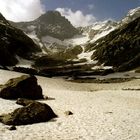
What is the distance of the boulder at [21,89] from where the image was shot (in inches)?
1491

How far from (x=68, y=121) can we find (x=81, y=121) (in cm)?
110

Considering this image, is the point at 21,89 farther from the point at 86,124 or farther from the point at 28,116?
the point at 86,124

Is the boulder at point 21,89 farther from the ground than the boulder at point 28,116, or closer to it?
farther from the ground

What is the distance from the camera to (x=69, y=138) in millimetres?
22891

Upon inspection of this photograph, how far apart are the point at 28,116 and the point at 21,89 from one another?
12.4 metres

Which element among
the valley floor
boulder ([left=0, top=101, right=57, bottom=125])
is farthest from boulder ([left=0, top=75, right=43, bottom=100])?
boulder ([left=0, top=101, right=57, bottom=125])

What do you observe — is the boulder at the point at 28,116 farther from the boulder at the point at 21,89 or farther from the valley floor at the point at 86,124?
the boulder at the point at 21,89

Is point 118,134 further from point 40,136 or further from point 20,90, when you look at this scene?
point 20,90

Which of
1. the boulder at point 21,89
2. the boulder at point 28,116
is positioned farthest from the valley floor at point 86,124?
the boulder at point 21,89

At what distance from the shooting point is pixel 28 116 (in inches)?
1056

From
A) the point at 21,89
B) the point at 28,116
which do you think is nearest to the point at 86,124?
the point at 28,116

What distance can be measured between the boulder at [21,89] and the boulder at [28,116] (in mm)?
10414

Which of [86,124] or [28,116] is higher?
[28,116]

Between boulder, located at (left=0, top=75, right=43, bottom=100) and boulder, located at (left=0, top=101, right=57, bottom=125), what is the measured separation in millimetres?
10414
